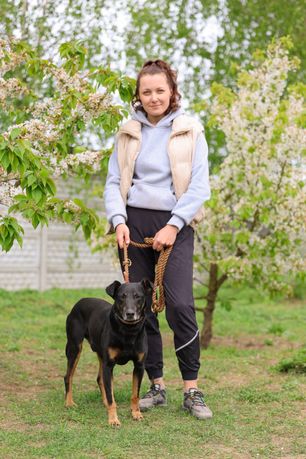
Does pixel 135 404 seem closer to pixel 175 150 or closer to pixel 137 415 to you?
pixel 137 415

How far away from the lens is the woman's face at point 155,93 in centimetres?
483

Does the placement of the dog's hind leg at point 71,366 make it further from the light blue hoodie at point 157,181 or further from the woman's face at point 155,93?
the woman's face at point 155,93

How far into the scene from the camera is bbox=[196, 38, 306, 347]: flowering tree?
285 inches

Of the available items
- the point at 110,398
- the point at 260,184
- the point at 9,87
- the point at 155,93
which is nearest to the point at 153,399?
the point at 110,398

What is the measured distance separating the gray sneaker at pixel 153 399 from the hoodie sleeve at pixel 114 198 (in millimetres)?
1170

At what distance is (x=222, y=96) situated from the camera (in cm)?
756

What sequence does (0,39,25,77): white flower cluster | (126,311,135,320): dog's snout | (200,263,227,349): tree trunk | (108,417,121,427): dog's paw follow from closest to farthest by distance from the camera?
(126,311,135,320): dog's snout → (108,417,121,427): dog's paw → (0,39,25,77): white flower cluster → (200,263,227,349): tree trunk

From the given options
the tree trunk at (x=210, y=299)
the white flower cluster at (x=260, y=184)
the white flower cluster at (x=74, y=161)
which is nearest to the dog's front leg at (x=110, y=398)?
the white flower cluster at (x=74, y=161)

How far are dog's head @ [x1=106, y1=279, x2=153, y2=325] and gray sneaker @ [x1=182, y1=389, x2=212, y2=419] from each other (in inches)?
27.3

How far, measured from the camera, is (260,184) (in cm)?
739

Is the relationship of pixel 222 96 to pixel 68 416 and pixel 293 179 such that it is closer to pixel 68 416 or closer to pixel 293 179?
pixel 293 179

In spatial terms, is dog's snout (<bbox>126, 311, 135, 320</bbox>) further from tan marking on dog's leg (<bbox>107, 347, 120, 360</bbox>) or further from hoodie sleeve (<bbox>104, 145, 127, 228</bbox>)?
hoodie sleeve (<bbox>104, 145, 127, 228</bbox>)

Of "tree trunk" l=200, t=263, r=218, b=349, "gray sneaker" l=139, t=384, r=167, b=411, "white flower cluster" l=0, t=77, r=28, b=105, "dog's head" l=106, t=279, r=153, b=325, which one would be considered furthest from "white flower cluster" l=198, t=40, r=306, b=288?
"dog's head" l=106, t=279, r=153, b=325

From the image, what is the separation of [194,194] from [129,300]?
0.80m
